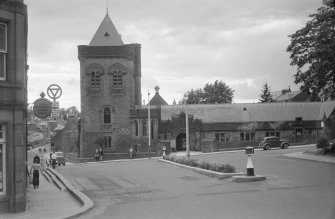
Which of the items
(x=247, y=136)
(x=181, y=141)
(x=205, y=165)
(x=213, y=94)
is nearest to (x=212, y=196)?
(x=205, y=165)

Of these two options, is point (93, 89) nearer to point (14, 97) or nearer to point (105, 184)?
point (105, 184)

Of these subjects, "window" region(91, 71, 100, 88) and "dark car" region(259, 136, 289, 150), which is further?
"window" region(91, 71, 100, 88)

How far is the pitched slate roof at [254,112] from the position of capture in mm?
71250

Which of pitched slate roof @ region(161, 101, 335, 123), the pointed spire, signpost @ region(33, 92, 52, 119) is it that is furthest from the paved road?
pitched slate roof @ region(161, 101, 335, 123)

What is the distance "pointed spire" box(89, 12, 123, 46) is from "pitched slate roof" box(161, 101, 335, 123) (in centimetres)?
1215

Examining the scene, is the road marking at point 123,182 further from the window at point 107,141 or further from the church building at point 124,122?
the window at point 107,141

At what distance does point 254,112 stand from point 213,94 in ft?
120

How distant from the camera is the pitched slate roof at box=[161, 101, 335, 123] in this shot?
71.2 metres

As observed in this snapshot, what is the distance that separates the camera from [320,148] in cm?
4034

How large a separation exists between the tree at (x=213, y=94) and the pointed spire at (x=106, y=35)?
40.7m

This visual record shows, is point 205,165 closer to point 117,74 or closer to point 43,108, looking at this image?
point 43,108

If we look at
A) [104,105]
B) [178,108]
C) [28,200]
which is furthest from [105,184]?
[178,108]

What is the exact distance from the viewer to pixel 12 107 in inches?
546

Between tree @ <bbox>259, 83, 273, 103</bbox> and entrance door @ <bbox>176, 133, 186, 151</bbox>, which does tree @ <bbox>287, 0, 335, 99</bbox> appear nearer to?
entrance door @ <bbox>176, 133, 186, 151</bbox>
